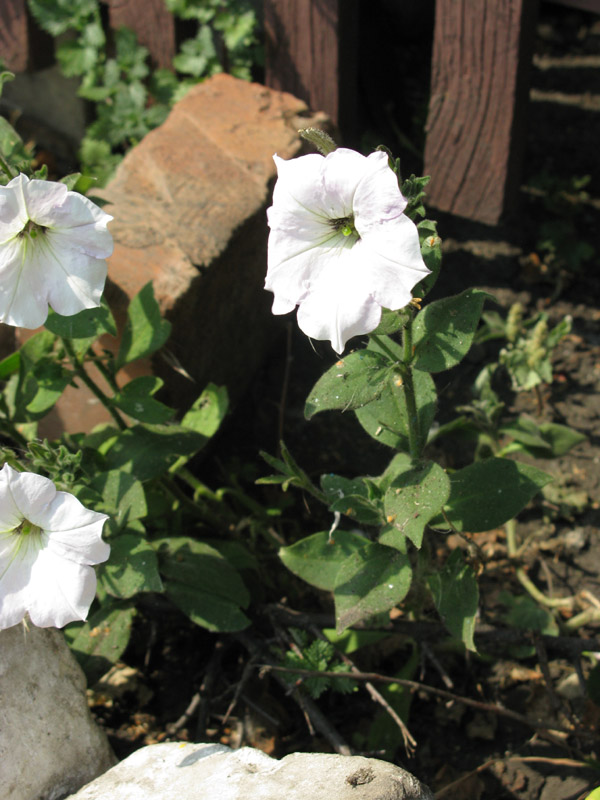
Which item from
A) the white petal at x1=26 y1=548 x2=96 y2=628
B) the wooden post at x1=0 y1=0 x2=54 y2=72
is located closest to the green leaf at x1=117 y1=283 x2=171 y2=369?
the white petal at x1=26 y1=548 x2=96 y2=628

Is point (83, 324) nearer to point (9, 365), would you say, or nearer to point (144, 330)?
point (144, 330)

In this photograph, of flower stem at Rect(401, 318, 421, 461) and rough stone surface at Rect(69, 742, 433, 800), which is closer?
rough stone surface at Rect(69, 742, 433, 800)

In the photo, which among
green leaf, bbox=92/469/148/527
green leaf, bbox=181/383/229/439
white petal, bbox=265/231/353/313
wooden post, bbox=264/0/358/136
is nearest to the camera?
white petal, bbox=265/231/353/313

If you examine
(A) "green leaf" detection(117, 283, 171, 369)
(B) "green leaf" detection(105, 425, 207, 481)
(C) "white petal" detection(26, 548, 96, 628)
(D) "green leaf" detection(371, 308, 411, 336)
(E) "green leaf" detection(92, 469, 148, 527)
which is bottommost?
(B) "green leaf" detection(105, 425, 207, 481)

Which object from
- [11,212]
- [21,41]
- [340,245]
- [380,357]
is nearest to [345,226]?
[340,245]

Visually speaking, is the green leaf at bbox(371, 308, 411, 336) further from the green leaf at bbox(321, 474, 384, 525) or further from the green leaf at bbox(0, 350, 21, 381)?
the green leaf at bbox(0, 350, 21, 381)

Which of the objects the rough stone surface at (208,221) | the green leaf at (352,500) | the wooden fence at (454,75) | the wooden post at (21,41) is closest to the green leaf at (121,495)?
the green leaf at (352,500)
